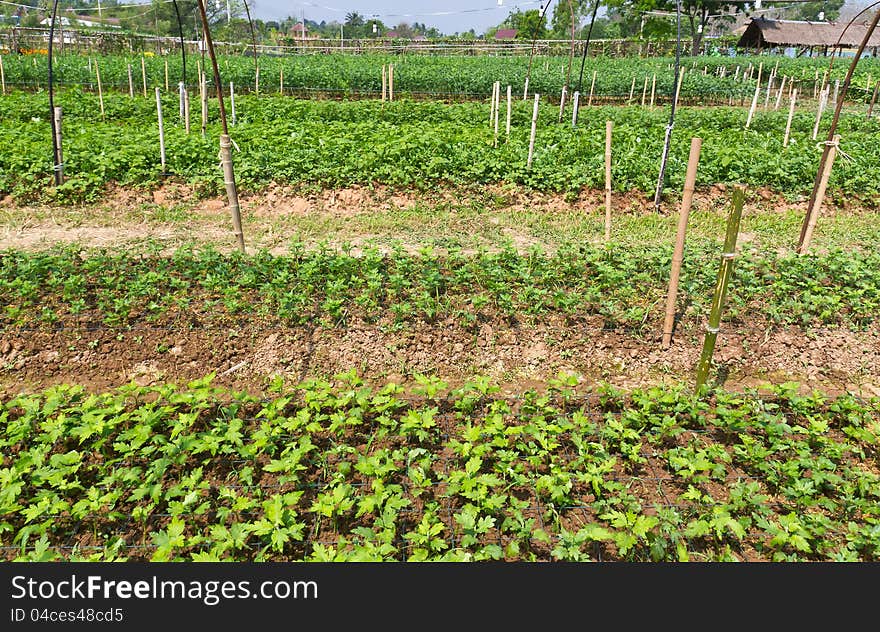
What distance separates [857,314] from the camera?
562 cm

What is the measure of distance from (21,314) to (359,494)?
3.79 metres

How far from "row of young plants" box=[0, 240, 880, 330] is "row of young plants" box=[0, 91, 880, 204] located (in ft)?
10.3

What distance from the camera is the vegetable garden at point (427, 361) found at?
3240mm

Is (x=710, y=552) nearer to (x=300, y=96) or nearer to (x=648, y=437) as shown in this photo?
(x=648, y=437)

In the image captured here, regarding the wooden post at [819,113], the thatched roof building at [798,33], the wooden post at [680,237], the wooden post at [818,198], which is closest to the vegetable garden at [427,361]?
the wooden post at [680,237]

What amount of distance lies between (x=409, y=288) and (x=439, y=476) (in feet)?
8.93

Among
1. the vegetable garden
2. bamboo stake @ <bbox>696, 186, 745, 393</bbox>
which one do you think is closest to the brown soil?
the vegetable garden

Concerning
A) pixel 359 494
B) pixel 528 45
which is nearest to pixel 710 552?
pixel 359 494

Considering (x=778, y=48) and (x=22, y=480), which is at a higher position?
(x=778, y=48)

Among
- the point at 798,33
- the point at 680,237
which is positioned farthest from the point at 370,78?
the point at 798,33

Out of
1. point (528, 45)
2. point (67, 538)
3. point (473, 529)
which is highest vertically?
point (528, 45)

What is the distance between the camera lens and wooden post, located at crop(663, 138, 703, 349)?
4.59 meters

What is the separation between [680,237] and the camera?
16.0ft

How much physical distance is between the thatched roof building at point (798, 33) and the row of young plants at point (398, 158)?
41.2 meters
